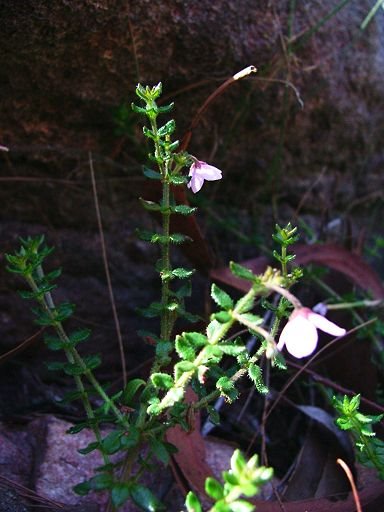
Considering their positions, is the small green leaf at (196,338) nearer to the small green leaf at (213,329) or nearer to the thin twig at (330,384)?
the small green leaf at (213,329)

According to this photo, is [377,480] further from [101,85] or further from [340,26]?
[340,26]

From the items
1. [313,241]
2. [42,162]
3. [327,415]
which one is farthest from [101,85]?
[327,415]

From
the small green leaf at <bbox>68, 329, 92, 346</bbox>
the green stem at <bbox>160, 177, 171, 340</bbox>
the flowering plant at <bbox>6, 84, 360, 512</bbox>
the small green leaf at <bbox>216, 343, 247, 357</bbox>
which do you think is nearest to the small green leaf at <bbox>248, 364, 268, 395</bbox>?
the flowering plant at <bbox>6, 84, 360, 512</bbox>

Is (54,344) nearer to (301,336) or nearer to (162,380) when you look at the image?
(162,380)

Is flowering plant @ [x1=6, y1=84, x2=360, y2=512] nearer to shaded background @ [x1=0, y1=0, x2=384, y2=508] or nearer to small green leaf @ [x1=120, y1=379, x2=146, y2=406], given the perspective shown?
small green leaf @ [x1=120, y1=379, x2=146, y2=406]

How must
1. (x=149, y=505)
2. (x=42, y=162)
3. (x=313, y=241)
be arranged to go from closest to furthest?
(x=149, y=505)
(x=42, y=162)
(x=313, y=241)

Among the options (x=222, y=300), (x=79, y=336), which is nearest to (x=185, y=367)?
(x=222, y=300)

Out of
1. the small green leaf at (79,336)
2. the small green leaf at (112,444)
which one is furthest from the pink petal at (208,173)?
the small green leaf at (112,444)

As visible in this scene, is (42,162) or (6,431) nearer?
(6,431)
